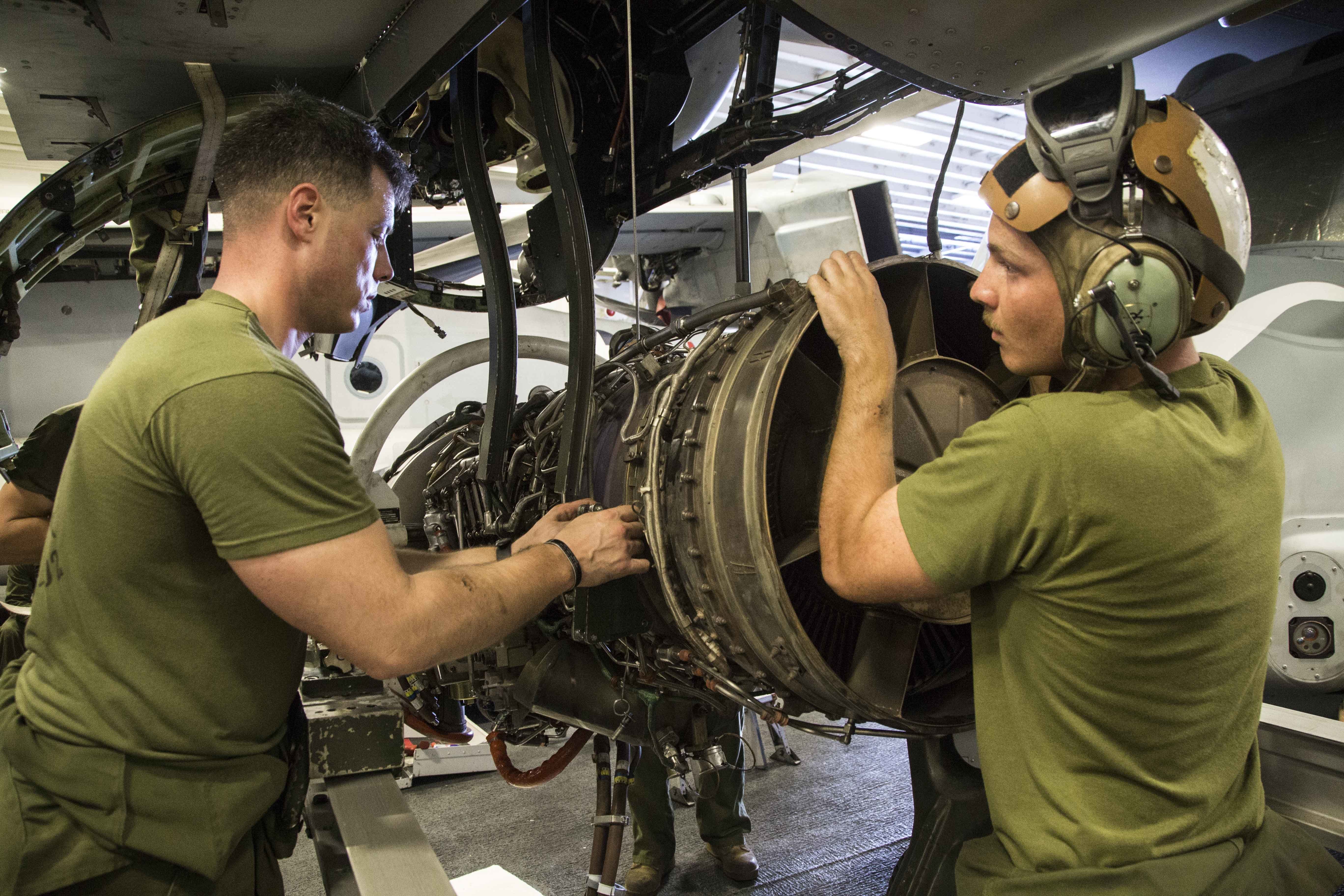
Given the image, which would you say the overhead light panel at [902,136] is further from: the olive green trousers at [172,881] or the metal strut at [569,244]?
the olive green trousers at [172,881]

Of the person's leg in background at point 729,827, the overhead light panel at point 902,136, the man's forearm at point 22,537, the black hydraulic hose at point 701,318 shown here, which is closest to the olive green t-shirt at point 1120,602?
the black hydraulic hose at point 701,318

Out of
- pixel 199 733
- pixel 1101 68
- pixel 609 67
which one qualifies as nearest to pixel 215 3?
pixel 609 67

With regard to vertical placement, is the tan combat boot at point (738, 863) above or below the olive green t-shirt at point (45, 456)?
below

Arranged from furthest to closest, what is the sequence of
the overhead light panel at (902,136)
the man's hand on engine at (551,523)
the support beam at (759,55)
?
the overhead light panel at (902,136), the support beam at (759,55), the man's hand on engine at (551,523)

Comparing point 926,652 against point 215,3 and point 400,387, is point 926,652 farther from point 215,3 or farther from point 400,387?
point 400,387

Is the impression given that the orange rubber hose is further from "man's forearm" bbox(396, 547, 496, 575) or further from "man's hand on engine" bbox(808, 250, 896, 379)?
"man's hand on engine" bbox(808, 250, 896, 379)

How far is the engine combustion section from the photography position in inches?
59.9

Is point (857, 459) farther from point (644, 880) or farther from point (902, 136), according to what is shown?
point (902, 136)

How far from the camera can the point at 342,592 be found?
132 cm

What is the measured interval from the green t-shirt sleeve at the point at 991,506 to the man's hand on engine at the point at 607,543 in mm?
633

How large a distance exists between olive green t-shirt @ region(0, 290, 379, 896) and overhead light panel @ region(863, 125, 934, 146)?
5.86 meters

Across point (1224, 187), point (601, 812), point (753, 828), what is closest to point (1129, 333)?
point (1224, 187)

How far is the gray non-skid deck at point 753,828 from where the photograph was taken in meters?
3.33

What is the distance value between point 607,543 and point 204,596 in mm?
681
